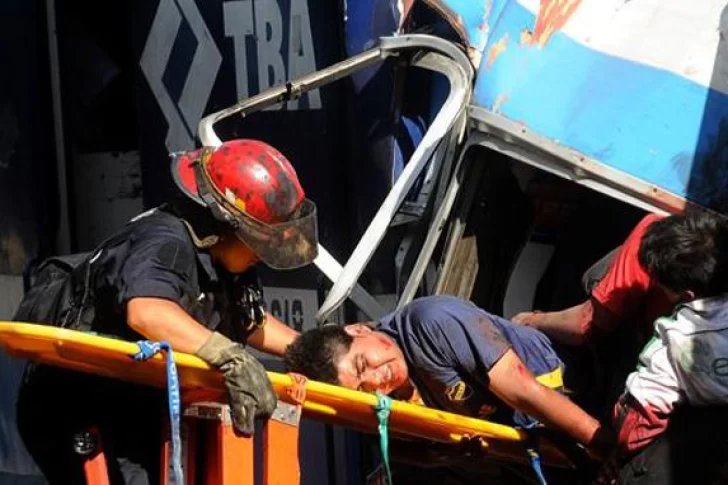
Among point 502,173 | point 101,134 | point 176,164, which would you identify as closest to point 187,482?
point 176,164

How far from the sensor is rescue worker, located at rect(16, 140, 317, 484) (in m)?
3.40

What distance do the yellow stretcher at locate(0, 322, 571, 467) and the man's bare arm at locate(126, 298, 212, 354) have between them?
8cm

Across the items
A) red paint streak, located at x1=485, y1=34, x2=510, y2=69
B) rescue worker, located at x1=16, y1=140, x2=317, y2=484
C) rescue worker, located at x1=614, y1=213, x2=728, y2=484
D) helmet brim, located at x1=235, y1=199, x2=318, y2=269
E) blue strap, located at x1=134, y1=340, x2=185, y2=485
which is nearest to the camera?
blue strap, located at x1=134, y1=340, x2=185, y2=485

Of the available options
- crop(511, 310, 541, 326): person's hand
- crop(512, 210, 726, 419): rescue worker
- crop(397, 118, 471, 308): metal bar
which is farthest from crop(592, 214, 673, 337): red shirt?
crop(397, 118, 471, 308): metal bar

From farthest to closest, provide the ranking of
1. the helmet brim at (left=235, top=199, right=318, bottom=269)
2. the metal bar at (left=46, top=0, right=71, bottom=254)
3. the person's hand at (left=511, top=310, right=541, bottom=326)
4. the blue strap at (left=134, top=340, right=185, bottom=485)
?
the metal bar at (left=46, top=0, right=71, bottom=254) < the person's hand at (left=511, top=310, right=541, bottom=326) < the helmet brim at (left=235, top=199, right=318, bottom=269) < the blue strap at (left=134, top=340, right=185, bottom=485)

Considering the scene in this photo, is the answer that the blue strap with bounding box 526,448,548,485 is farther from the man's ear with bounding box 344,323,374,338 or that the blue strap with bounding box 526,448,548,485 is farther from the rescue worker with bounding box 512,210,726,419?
the man's ear with bounding box 344,323,374,338

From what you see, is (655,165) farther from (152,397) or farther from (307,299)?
(307,299)

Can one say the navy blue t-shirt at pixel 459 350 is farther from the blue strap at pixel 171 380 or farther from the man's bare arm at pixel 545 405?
the blue strap at pixel 171 380

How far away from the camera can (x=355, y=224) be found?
569 cm

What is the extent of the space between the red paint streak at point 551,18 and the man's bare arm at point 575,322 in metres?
0.83

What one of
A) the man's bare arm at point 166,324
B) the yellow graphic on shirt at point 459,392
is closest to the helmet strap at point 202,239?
the man's bare arm at point 166,324

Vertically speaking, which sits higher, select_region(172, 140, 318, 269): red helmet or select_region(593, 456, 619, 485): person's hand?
select_region(172, 140, 318, 269): red helmet

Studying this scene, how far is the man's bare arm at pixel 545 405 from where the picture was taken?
3520 millimetres

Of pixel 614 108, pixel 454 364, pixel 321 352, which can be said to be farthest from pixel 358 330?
pixel 614 108
